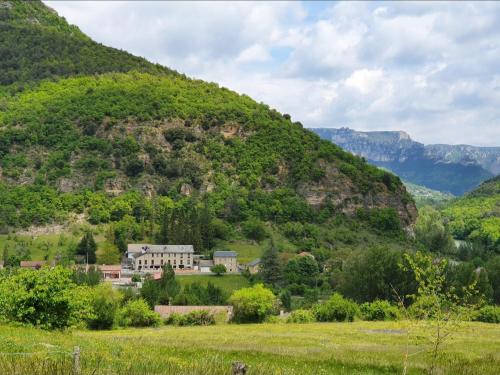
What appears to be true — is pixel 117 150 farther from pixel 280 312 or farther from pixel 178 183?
pixel 280 312

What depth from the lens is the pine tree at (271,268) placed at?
104 meters

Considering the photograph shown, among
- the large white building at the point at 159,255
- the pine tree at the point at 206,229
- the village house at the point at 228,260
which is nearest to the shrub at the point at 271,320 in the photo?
the village house at the point at 228,260

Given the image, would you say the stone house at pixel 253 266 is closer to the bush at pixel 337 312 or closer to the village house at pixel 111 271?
the village house at pixel 111 271

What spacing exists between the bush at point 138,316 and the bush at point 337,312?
1879 centimetres

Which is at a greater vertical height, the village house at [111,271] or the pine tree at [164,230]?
the pine tree at [164,230]

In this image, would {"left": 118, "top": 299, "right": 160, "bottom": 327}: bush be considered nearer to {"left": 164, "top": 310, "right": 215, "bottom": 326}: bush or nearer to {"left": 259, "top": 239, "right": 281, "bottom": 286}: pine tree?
{"left": 164, "top": 310, "right": 215, "bottom": 326}: bush

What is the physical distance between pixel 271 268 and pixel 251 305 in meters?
41.0

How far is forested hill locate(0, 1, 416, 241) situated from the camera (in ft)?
477

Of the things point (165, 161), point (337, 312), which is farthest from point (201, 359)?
point (165, 161)

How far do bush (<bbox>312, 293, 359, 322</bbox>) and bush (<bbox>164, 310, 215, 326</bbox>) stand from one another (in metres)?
12.6

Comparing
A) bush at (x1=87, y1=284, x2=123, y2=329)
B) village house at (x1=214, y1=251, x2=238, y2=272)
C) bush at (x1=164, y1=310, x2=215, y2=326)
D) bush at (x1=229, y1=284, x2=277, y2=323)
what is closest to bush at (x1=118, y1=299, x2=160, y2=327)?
bush at (x1=164, y1=310, x2=215, y2=326)

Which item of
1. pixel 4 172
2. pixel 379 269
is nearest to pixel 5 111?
pixel 4 172

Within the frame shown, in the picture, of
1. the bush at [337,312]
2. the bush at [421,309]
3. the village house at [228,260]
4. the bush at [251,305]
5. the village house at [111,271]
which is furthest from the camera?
the village house at [228,260]

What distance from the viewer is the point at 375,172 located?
174125 mm
